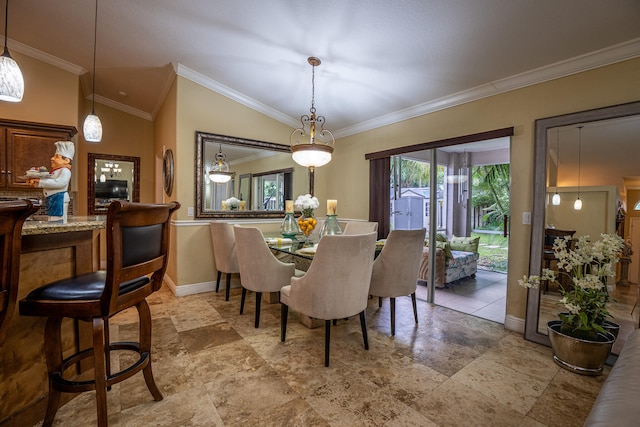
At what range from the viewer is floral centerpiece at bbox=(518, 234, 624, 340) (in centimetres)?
210

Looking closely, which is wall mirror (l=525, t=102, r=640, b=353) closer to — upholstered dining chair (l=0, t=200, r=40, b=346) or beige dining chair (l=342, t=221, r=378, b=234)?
beige dining chair (l=342, t=221, r=378, b=234)

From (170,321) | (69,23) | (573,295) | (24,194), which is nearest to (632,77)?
(573,295)

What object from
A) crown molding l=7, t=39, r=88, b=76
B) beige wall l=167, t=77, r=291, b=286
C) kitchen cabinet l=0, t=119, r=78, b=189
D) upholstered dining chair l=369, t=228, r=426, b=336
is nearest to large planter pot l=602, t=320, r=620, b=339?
upholstered dining chair l=369, t=228, r=426, b=336

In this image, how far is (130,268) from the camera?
1324 millimetres

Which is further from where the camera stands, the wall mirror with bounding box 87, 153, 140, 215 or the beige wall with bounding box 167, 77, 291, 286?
the wall mirror with bounding box 87, 153, 140, 215

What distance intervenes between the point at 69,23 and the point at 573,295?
211 inches

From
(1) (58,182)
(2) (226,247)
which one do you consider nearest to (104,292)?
(1) (58,182)

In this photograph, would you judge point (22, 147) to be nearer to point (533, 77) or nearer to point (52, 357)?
point (52, 357)

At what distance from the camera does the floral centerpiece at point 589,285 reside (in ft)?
6.88

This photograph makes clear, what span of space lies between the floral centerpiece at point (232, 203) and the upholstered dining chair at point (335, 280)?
2318mm

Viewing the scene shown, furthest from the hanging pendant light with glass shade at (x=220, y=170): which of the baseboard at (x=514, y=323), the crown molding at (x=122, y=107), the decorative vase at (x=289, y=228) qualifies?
the baseboard at (x=514, y=323)

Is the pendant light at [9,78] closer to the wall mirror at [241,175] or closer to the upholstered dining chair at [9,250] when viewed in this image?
the upholstered dining chair at [9,250]

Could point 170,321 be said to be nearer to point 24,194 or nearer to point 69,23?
point 24,194

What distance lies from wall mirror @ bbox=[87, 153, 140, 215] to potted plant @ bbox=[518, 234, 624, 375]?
6.23 m
